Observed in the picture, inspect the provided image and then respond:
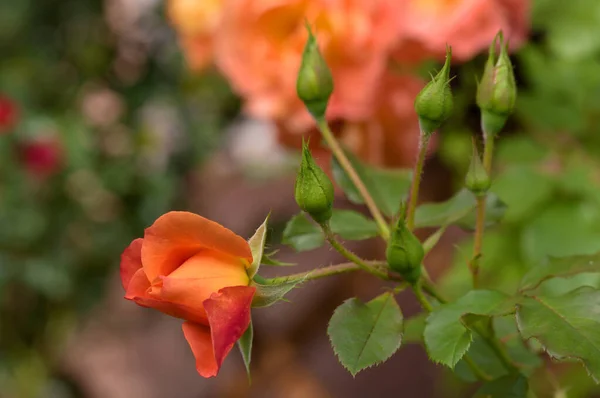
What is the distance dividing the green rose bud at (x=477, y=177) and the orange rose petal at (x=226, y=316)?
0.10m

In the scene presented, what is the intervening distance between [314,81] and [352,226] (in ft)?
0.24

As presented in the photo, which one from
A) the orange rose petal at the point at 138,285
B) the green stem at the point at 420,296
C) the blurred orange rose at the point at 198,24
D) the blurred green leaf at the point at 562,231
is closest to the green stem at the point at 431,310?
the green stem at the point at 420,296

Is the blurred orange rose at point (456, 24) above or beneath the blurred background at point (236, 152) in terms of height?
above

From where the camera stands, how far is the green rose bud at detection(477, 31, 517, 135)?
295 millimetres

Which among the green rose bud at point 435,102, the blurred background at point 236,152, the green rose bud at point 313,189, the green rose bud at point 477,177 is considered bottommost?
the blurred background at point 236,152

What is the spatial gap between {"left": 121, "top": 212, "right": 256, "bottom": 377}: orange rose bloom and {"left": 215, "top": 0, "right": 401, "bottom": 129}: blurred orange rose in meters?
0.28

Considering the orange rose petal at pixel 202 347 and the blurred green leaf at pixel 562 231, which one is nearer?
the orange rose petal at pixel 202 347

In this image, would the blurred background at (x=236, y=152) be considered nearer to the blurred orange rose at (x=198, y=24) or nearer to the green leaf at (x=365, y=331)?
the blurred orange rose at (x=198, y=24)

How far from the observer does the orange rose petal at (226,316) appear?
0.24 m

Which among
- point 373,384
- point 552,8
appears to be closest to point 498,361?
point 552,8

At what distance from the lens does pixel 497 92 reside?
300 mm

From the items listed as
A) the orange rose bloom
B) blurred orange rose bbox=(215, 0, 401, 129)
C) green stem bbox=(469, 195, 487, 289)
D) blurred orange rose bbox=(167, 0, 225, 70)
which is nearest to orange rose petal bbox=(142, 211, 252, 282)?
the orange rose bloom

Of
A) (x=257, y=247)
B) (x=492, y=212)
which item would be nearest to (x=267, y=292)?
(x=257, y=247)

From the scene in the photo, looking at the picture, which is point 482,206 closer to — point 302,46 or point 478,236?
point 478,236
